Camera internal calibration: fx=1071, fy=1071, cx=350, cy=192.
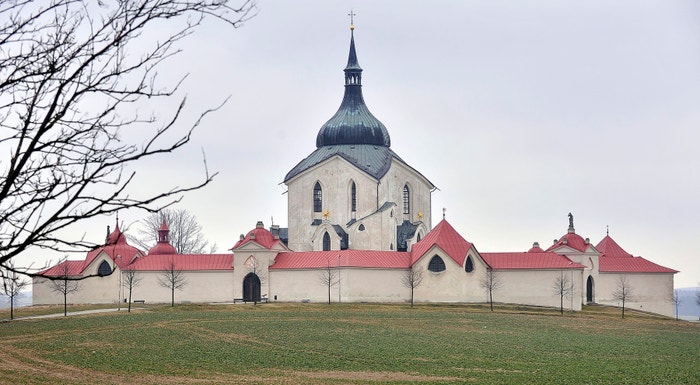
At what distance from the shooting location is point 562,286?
Result: 237 feet

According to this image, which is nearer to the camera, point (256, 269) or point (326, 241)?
point (256, 269)

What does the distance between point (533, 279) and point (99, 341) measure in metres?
37.5

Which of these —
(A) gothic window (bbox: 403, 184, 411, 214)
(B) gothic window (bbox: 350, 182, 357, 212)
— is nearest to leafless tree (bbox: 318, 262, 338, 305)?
(B) gothic window (bbox: 350, 182, 357, 212)

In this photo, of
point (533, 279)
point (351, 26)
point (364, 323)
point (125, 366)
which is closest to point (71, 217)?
point (125, 366)

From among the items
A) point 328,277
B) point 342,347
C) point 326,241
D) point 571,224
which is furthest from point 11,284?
point 571,224

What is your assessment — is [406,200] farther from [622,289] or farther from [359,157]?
[622,289]

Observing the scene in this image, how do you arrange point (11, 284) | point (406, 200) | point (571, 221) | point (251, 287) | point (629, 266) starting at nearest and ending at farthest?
point (11, 284) → point (251, 287) → point (629, 266) → point (571, 221) → point (406, 200)

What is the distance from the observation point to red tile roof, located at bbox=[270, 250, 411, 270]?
73.4m

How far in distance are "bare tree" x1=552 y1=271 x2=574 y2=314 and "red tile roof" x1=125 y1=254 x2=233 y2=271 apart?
890 inches

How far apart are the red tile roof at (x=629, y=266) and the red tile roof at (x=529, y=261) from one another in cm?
957

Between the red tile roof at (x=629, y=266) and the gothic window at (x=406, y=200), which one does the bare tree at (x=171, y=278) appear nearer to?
the gothic window at (x=406, y=200)

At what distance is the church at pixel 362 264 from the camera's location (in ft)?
242

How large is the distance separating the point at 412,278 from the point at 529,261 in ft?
28.6

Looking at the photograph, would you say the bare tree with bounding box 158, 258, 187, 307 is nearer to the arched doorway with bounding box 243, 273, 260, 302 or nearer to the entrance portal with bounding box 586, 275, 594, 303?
the arched doorway with bounding box 243, 273, 260, 302
